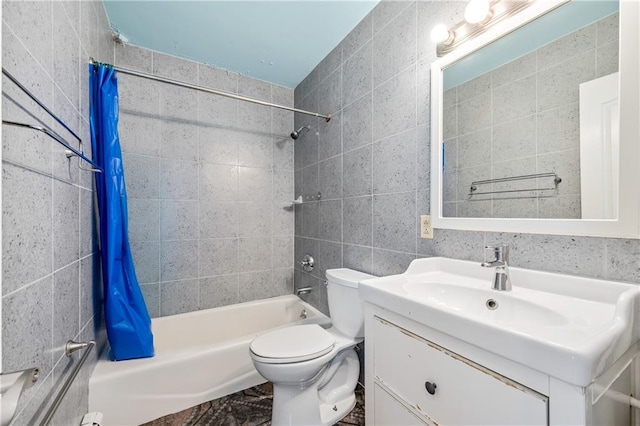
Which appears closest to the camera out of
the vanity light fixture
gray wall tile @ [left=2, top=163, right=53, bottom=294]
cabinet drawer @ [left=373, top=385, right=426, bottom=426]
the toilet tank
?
gray wall tile @ [left=2, top=163, right=53, bottom=294]

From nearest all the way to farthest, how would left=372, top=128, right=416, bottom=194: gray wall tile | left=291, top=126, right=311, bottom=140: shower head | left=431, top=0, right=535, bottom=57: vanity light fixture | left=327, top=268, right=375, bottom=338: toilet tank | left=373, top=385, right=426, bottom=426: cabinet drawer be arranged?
left=373, top=385, right=426, bottom=426: cabinet drawer → left=431, top=0, right=535, bottom=57: vanity light fixture → left=372, top=128, right=416, bottom=194: gray wall tile → left=327, top=268, right=375, bottom=338: toilet tank → left=291, top=126, right=311, bottom=140: shower head

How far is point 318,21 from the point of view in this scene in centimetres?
169

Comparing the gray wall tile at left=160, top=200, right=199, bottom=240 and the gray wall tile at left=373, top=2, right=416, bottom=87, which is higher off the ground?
the gray wall tile at left=373, top=2, right=416, bottom=87

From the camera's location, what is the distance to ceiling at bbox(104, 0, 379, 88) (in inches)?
61.4

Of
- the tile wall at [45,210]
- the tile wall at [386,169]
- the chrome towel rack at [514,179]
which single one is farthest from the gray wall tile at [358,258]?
the tile wall at [45,210]

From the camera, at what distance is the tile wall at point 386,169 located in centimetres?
91

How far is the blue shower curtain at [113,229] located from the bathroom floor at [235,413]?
390 mm

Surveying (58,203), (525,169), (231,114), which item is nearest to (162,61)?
(231,114)

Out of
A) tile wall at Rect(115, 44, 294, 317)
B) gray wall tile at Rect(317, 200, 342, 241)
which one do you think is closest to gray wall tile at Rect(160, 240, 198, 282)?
tile wall at Rect(115, 44, 294, 317)

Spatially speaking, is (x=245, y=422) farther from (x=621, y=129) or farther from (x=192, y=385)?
(x=621, y=129)

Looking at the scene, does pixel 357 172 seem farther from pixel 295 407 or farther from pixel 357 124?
pixel 295 407

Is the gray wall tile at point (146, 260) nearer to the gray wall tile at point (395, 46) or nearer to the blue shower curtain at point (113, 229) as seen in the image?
the blue shower curtain at point (113, 229)

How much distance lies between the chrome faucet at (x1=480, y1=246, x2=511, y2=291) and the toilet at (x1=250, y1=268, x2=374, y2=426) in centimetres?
69

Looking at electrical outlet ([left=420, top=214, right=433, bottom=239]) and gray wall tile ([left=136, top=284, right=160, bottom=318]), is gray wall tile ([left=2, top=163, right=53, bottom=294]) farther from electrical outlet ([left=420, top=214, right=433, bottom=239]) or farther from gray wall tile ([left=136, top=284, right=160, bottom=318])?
electrical outlet ([left=420, top=214, right=433, bottom=239])
